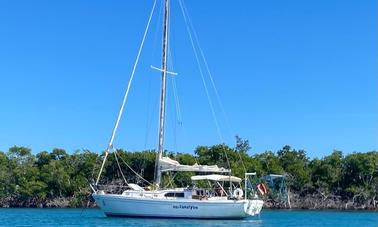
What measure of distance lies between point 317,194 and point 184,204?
41.8 metres

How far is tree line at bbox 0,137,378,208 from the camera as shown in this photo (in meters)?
80.4

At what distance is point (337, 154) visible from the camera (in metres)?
84.9

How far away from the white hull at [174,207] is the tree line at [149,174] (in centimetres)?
3371

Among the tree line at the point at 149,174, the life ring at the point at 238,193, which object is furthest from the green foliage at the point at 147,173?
Result: the life ring at the point at 238,193

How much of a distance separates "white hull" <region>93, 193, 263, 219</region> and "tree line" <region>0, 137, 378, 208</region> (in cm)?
3371

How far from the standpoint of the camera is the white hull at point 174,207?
145 feet

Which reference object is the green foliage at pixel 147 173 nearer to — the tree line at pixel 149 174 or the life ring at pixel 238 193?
the tree line at pixel 149 174

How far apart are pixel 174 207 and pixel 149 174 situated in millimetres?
36771

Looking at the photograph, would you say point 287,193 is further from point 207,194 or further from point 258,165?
point 207,194

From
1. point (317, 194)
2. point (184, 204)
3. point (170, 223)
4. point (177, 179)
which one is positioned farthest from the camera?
point (317, 194)

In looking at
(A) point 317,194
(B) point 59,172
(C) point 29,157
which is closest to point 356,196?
(A) point 317,194

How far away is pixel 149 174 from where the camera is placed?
8069cm

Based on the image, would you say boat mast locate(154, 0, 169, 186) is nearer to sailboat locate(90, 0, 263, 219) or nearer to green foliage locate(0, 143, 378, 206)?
sailboat locate(90, 0, 263, 219)

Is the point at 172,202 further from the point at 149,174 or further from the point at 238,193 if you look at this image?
the point at 149,174
